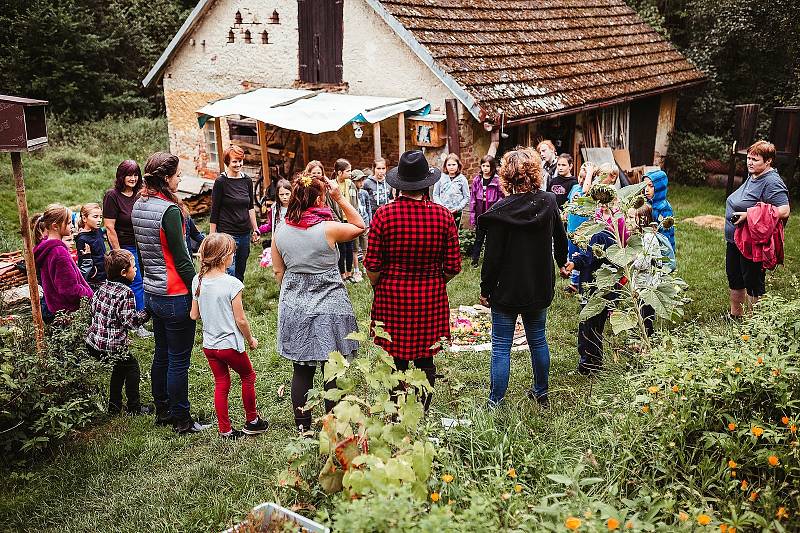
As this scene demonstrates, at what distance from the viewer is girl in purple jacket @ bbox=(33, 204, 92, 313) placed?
5.51 meters

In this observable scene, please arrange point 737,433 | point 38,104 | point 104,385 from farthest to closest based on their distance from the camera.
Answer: point 104,385 → point 38,104 → point 737,433

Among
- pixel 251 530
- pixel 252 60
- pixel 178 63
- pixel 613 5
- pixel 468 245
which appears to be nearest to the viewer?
pixel 251 530

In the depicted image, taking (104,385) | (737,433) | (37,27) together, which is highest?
(37,27)

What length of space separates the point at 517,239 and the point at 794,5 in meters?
13.2

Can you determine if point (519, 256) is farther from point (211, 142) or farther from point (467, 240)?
point (211, 142)

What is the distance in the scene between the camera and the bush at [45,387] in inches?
183

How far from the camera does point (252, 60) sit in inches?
539

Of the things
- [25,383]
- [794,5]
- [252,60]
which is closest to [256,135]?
[252,60]

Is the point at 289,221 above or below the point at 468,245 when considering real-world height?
above

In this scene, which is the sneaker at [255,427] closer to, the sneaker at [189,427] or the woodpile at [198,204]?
the sneaker at [189,427]

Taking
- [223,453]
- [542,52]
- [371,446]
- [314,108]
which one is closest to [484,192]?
[314,108]

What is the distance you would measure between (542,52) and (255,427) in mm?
10168

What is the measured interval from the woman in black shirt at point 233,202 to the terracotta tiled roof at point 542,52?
4.50m

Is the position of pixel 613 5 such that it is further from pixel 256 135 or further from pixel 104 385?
pixel 104 385
